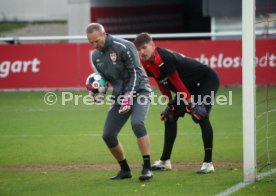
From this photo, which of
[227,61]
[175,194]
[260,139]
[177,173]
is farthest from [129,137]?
[227,61]

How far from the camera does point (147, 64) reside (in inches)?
425

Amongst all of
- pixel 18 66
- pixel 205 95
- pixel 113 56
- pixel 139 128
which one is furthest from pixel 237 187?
pixel 18 66

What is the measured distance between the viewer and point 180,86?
10.8m

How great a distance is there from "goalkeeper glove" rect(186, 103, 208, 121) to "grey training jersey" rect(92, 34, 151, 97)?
80 cm

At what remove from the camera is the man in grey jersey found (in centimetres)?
1028

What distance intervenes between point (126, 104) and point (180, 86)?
950 millimetres

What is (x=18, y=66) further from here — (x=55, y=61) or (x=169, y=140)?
(x=169, y=140)

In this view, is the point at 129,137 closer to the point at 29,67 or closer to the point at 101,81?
the point at 101,81

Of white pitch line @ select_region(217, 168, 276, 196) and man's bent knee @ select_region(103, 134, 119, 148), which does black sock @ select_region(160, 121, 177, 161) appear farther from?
white pitch line @ select_region(217, 168, 276, 196)

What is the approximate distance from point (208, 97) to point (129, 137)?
4.36 m

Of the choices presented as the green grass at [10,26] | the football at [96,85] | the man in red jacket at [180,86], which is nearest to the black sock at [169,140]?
the man in red jacket at [180,86]

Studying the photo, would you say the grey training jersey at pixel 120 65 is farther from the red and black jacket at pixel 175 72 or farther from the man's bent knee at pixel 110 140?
the man's bent knee at pixel 110 140

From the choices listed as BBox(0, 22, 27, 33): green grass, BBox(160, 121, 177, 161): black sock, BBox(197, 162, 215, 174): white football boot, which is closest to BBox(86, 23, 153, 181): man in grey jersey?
BBox(197, 162, 215, 174): white football boot

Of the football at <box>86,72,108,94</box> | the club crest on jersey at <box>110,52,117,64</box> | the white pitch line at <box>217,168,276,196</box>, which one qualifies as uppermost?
the club crest on jersey at <box>110,52,117,64</box>
